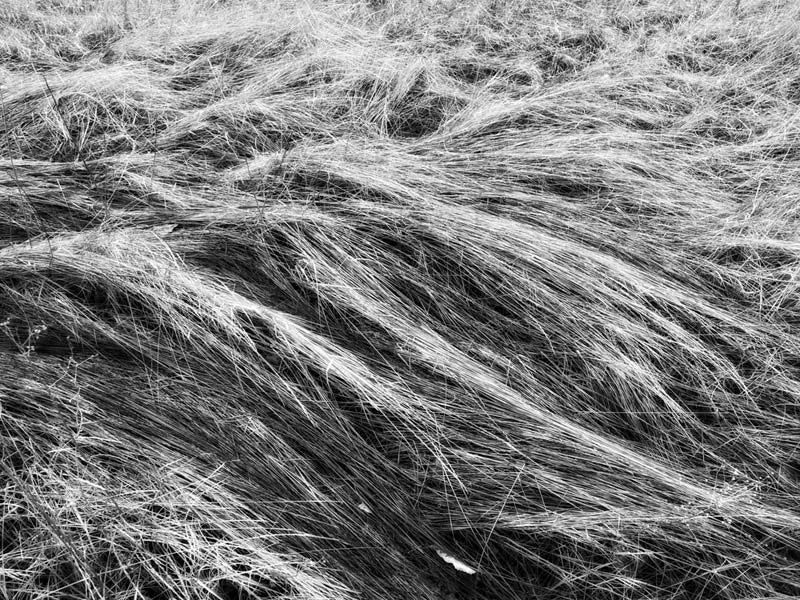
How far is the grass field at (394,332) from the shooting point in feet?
4.52

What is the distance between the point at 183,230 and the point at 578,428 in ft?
4.63

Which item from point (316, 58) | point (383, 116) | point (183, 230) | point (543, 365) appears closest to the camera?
point (543, 365)

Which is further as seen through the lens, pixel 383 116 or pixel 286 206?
pixel 383 116

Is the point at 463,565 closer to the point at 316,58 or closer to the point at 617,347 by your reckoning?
the point at 617,347

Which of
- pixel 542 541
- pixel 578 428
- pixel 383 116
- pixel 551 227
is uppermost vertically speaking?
pixel 383 116

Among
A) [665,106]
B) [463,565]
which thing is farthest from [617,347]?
[665,106]

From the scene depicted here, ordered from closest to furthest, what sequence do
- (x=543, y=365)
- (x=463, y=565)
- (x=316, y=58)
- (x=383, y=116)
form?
(x=463, y=565), (x=543, y=365), (x=383, y=116), (x=316, y=58)

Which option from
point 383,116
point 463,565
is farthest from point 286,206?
point 463,565

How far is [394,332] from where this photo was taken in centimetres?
183

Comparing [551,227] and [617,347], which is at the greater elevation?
[551,227]

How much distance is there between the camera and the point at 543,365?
1.82 meters

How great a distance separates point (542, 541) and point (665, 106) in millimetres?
2366

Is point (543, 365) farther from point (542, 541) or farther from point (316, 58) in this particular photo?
point (316, 58)

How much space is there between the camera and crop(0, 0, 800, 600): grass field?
1.38 m
